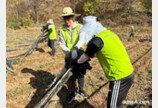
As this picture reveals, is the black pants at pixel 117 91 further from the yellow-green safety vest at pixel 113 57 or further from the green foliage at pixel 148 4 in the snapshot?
the green foliage at pixel 148 4

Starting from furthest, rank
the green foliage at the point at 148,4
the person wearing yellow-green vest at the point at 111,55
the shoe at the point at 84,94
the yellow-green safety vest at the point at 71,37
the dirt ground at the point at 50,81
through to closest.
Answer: the green foliage at the point at 148,4, the shoe at the point at 84,94, the dirt ground at the point at 50,81, the yellow-green safety vest at the point at 71,37, the person wearing yellow-green vest at the point at 111,55

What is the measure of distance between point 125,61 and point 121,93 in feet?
1.37

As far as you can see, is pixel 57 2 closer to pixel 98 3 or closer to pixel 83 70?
pixel 98 3

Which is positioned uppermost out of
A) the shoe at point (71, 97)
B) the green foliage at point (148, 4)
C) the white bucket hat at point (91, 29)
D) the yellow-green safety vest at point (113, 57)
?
the green foliage at point (148, 4)

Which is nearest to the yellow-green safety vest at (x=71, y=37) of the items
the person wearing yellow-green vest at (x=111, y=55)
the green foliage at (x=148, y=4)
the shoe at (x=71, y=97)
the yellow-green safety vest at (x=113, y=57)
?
the person wearing yellow-green vest at (x=111, y=55)

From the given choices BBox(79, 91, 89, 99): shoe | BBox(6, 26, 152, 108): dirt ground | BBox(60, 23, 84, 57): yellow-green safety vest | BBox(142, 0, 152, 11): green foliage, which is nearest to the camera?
BBox(60, 23, 84, 57): yellow-green safety vest

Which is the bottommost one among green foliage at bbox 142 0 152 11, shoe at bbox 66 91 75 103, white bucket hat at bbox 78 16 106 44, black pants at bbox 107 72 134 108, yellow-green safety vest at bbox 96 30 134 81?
shoe at bbox 66 91 75 103

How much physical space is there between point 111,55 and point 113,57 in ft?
0.11

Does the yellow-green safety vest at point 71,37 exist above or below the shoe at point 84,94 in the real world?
above

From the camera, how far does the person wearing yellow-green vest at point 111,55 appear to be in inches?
57.7

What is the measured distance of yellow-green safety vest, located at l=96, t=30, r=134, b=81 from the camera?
4.83 feet

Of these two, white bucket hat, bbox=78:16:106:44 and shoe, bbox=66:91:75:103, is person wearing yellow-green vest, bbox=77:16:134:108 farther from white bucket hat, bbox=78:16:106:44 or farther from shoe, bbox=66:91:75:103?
shoe, bbox=66:91:75:103

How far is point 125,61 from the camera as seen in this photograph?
154 centimetres

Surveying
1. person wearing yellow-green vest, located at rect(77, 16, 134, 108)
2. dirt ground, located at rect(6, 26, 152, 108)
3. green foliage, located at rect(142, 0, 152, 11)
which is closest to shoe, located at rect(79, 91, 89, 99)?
dirt ground, located at rect(6, 26, 152, 108)
